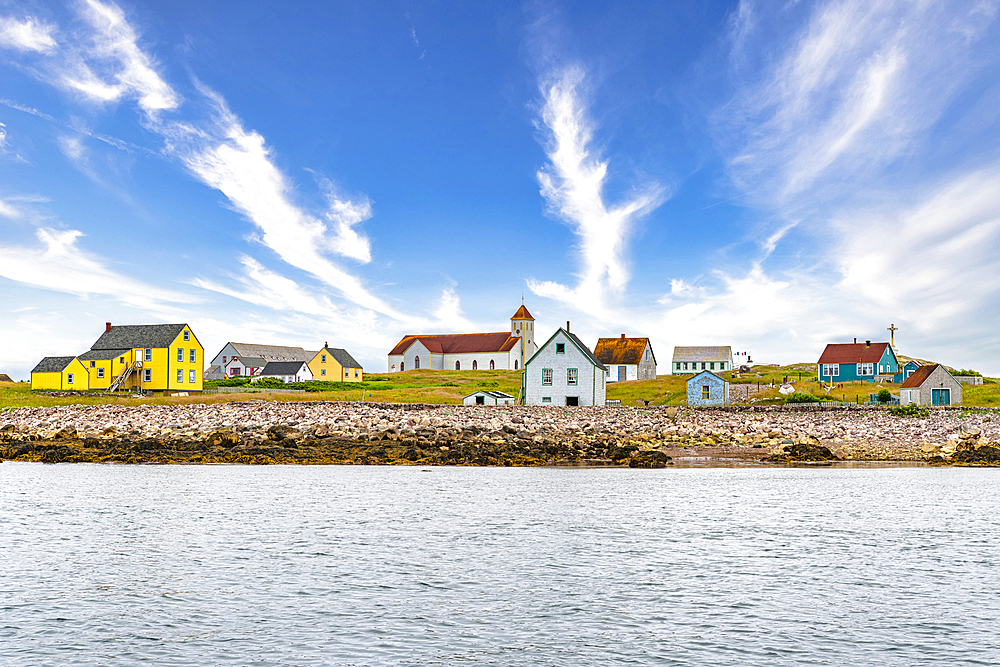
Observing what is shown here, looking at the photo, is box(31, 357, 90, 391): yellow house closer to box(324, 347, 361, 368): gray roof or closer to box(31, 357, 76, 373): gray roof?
box(31, 357, 76, 373): gray roof

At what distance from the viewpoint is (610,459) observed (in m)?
30.6

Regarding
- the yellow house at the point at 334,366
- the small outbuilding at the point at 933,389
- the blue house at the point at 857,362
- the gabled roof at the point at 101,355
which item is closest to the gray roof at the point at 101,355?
the gabled roof at the point at 101,355

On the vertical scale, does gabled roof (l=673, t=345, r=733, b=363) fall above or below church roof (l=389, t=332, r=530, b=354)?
below

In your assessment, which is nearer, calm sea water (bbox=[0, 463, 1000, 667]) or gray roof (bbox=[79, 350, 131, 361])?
calm sea water (bbox=[0, 463, 1000, 667])

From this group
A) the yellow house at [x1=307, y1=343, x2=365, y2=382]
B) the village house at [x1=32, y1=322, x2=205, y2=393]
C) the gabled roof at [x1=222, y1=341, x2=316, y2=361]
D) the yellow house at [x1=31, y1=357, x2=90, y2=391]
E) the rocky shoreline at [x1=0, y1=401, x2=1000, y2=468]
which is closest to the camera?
the rocky shoreline at [x1=0, y1=401, x2=1000, y2=468]

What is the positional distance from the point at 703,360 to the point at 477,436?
8390 centimetres

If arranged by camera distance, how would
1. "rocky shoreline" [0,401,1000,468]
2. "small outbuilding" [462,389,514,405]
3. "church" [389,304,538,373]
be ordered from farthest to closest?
"church" [389,304,538,373] < "small outbuilding" [462,389,514,405] < "rocky shoreline" [0,401,1000,468]

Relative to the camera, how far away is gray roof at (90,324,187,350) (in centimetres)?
7238

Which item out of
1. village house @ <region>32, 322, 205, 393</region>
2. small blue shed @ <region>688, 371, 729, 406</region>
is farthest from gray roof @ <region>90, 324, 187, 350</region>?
small blue shed @ <region>688, 371, 729, 406</region>

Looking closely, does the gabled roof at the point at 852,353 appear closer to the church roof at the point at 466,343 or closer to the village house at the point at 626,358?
the village house at the point at 626,358

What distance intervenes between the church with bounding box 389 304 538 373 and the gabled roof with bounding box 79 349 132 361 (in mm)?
60769

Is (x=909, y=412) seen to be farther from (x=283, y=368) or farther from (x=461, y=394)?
(x=283, y=368)

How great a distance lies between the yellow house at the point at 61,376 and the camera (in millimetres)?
72312

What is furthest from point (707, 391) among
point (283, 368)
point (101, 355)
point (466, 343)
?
point (283, 368)
